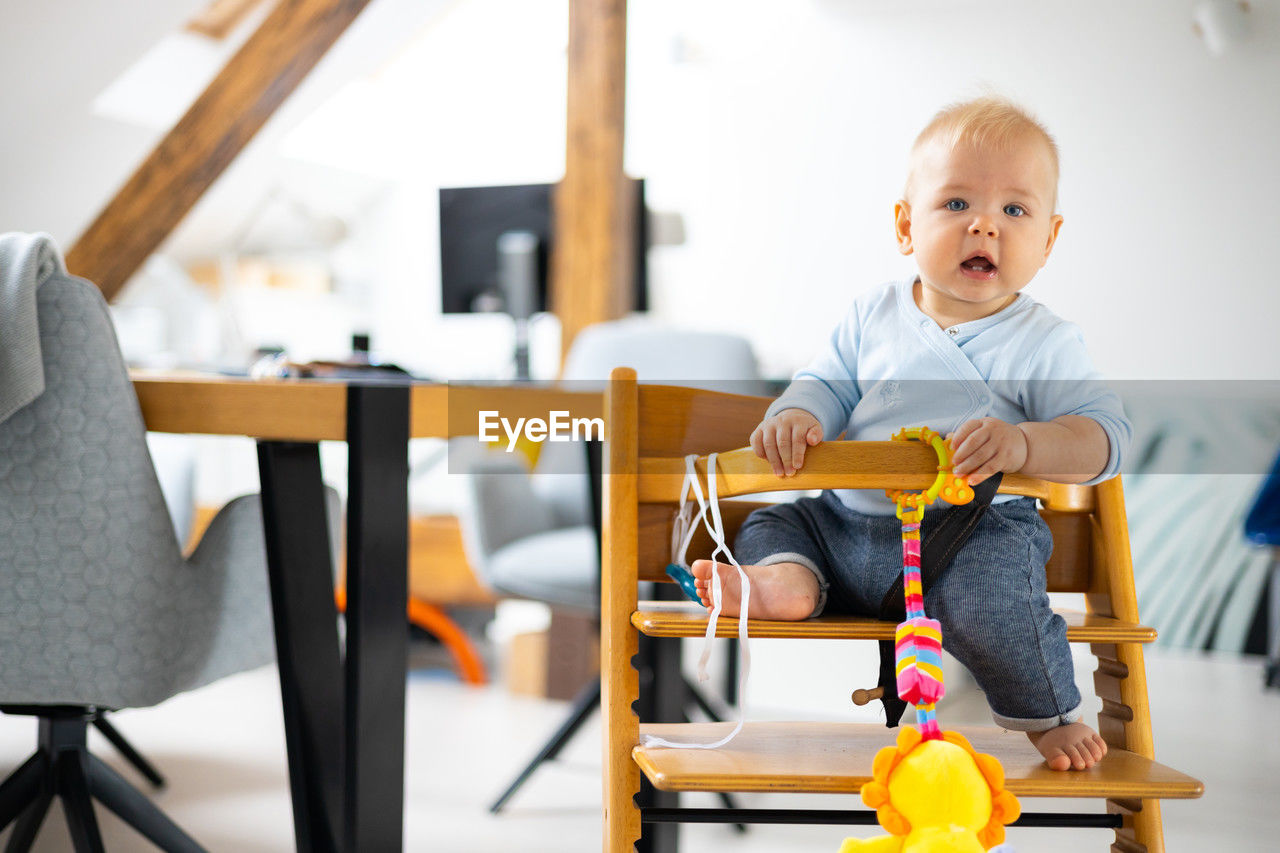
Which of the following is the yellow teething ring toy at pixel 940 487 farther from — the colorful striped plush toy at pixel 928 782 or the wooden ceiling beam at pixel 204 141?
the wooden ceiling beam at pixel 204 141

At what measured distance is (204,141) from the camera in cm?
241

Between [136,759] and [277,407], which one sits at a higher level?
[277,407]

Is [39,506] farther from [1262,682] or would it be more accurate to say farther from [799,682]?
[799,682]

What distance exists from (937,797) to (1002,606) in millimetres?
173

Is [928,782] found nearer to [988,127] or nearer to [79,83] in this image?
[988,127]

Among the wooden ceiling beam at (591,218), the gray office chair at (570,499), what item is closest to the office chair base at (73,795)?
the gray office chair at (570,499)

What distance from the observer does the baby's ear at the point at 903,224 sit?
786 millimetres

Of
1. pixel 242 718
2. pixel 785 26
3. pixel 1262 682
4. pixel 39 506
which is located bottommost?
pixel 242 718

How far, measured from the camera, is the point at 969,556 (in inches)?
30.9

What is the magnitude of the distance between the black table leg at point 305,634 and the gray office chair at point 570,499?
18.0 inches

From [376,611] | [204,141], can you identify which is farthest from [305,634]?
[204,141]

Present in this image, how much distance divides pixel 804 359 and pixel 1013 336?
295mm

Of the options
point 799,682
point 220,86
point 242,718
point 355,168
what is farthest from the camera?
point 355,168

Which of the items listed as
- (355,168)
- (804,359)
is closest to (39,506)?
(804,359)
